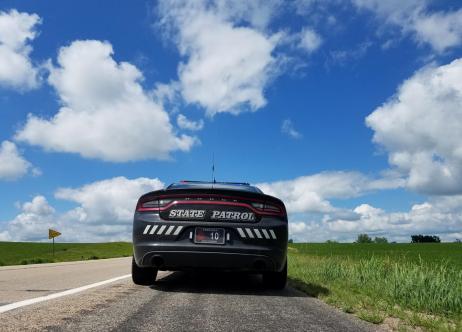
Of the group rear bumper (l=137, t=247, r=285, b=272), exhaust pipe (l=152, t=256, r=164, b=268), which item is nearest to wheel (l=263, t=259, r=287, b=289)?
rear bumper (l=137, t=247, r=285, b=272)

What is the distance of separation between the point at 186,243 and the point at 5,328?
2.64 metres

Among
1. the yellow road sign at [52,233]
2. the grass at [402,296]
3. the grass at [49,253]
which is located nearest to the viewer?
the grass at [402,296]

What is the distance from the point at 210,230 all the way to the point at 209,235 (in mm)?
61

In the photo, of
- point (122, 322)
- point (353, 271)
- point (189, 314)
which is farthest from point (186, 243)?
point (353, 271)

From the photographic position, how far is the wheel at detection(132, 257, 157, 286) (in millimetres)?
6602

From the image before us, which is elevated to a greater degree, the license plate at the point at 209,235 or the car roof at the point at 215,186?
the car roof at the point at 215,186

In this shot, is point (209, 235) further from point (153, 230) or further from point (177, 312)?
point (177, 312)

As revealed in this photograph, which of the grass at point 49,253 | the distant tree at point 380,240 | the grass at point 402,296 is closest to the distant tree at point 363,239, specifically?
the distant tree at point 380,240

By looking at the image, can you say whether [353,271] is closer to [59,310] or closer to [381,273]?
[381,273]

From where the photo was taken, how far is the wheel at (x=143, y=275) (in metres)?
6.60

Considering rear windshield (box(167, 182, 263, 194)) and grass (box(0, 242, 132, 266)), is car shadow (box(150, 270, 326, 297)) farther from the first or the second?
grass (box(0, 242, 132, 266))

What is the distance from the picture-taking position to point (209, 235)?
5.88m

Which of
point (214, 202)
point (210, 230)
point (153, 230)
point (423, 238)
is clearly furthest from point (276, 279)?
point (423, 238)

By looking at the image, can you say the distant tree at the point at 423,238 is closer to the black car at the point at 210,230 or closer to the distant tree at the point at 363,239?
the distant tree at the point at 363,239
